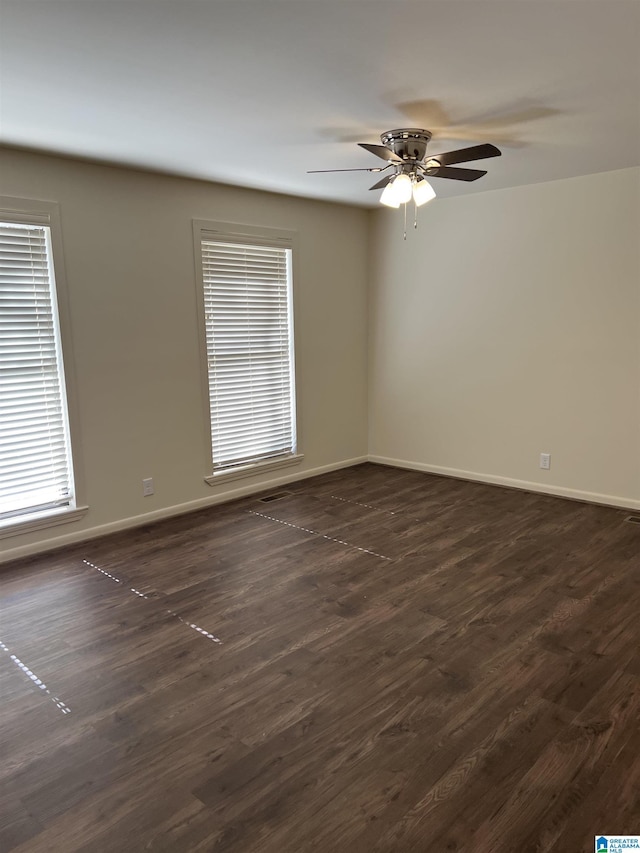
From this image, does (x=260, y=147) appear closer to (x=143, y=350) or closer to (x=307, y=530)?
(x=143, y=350)

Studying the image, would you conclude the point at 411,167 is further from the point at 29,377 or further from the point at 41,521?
the point at 41,521

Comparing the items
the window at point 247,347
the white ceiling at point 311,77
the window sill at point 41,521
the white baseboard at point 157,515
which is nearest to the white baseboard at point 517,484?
the white baseboard at point 157,515

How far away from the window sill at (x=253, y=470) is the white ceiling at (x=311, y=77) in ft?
7.75

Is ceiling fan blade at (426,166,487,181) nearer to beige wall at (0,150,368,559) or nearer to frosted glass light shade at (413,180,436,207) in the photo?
frosted glass light shade at (413,180,436,207)

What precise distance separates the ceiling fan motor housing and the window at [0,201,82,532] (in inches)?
84.0

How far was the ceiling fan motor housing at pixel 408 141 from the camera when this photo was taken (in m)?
3.12

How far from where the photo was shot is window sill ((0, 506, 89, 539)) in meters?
3.63

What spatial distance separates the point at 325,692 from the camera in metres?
2.32

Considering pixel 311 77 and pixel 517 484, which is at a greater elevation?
pixel 311 77

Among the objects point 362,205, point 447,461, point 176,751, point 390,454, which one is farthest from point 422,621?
point 362,205

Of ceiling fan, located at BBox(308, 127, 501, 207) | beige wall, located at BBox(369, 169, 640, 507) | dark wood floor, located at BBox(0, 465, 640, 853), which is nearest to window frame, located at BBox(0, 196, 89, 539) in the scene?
dark wood floor, located at BBox(0, 465, 640, 853)

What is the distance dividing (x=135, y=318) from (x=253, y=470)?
1.64 metres

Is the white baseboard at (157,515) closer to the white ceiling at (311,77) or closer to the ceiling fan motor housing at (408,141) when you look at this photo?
the white ceiling at (311,77)

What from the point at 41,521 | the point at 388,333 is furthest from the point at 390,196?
the point at 41,521
